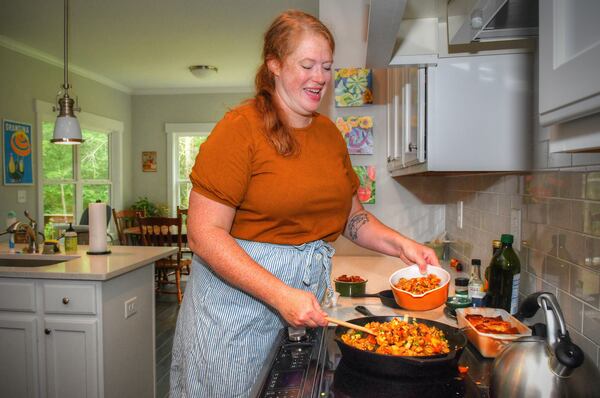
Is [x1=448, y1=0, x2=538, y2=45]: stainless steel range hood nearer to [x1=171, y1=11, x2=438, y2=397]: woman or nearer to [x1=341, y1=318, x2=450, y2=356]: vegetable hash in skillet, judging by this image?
[x1=171, y1=11, x2=438, y2=397]: woman

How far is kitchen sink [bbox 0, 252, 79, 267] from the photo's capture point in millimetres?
2836

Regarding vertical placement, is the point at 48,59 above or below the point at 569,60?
above

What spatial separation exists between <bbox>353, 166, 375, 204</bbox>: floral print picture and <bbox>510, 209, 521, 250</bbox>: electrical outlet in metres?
1.31

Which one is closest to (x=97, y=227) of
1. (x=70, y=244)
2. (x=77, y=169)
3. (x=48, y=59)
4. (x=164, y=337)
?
(x=70, y=244)

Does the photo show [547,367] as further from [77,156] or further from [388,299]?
[77,156]

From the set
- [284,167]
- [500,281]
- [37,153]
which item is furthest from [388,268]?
[37,153]

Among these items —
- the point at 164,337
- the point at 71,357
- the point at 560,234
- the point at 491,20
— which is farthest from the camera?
the point at 164,337

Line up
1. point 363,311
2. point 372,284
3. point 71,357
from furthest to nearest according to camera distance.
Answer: point 71,357 → point 372,284 → point 363,311

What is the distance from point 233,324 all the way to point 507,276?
83cm

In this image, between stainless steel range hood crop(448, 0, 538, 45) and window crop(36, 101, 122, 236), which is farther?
window crop(36, 101, 122, 236)

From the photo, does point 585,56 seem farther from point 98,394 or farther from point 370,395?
point 98,394

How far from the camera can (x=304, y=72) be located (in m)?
1.30

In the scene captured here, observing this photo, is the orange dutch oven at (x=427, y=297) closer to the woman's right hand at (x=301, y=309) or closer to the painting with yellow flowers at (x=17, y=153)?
the woman's right hand at (x=301, y=309)

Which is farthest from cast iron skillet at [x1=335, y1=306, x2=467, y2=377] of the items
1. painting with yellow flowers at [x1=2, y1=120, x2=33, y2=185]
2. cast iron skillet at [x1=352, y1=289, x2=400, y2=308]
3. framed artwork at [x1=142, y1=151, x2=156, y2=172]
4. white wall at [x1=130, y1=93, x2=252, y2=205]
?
framed artwork at [x1=142, y1=151, x2=156, y2=172]
